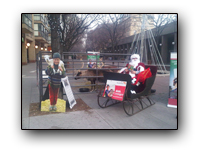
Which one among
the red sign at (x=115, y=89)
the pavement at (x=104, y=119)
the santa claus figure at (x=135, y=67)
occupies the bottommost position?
the pavement at (x=104, y=119)

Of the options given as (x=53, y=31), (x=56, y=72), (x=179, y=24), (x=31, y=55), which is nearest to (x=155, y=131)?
(x=179, y=24)

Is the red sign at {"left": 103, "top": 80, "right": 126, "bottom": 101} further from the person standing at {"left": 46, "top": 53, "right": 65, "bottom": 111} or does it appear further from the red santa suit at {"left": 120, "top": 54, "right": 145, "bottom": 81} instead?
the person standing at {"left": 46, "top": 53, "right": 65, "bottom": 111}

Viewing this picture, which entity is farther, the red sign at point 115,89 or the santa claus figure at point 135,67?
the santa claus figure at point 135,67

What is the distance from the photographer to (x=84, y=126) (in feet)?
12.3

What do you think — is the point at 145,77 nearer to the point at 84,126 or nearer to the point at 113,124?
the point at 113,124

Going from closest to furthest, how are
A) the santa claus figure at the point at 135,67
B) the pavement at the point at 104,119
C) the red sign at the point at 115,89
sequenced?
the pavement at the point at 104,119 → the red sign at the point at 115,89 → the santa claus figure at the point at 135,67

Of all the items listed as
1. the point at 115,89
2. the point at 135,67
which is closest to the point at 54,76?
the point at 115,89

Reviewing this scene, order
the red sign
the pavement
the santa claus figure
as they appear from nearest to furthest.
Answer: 1. the pavement
2. the red sign
3. the santa claus figure

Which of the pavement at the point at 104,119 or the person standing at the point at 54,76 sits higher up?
A: the person standing at the point at 54,76

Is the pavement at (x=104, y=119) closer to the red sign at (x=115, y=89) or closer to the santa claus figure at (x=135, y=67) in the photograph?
the red sign at (x=115, y=89)

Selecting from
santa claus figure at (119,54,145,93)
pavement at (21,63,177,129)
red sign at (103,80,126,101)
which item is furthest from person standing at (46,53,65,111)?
santa claus figure at (119,54,145,93)

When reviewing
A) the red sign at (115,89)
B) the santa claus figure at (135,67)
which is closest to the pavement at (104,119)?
the red sign at (115,89)

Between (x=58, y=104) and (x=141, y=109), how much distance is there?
2.57 metres

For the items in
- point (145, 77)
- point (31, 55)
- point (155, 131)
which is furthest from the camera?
point (31, 55)
